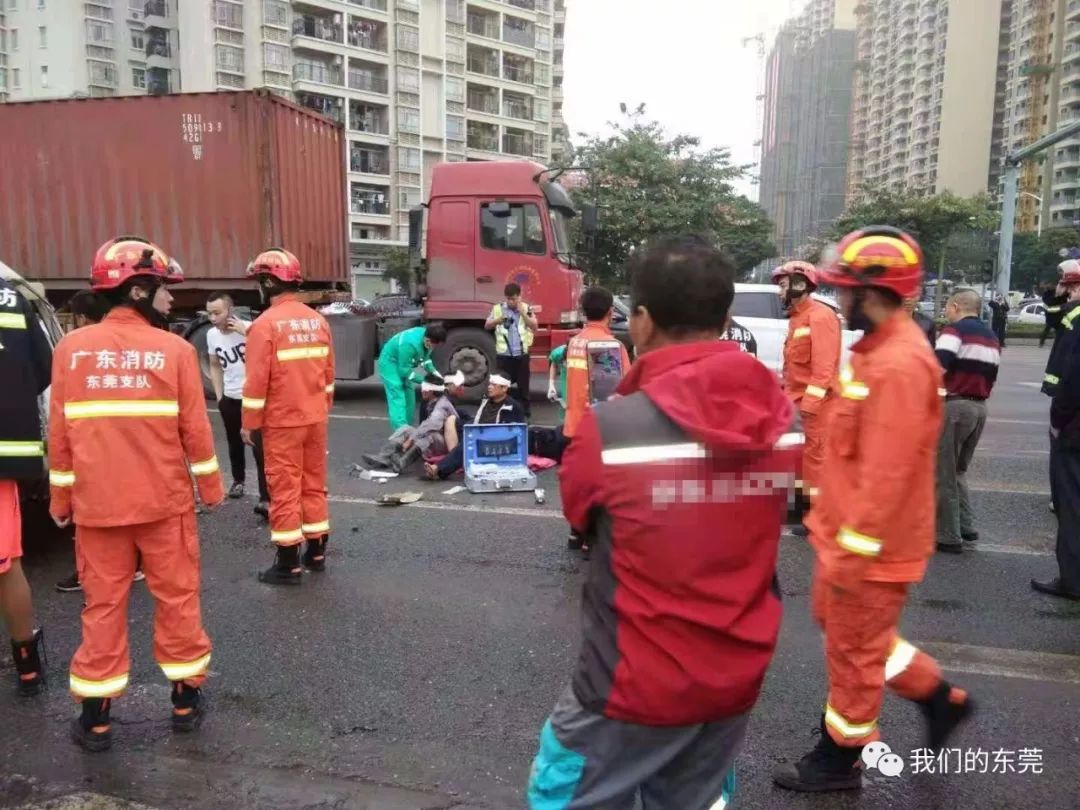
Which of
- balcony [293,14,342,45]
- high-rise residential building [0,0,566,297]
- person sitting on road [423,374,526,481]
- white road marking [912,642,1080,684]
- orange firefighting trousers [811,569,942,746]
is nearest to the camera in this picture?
orange firefighting trousers [811,569,942,746]

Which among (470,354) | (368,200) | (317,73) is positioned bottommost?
(470,354)

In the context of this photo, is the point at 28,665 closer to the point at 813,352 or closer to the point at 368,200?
the point at 813,352

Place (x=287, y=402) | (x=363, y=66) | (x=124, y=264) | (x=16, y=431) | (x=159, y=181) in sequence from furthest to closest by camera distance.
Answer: (x=363, y=66)
(x=159, y=181)
(x=287, y=402)
(x=16, y=431)
(x=124, y=264)

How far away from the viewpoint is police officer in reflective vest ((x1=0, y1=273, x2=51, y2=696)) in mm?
3369

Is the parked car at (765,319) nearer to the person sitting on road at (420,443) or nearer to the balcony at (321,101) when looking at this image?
the person sitting on road at (420,443)

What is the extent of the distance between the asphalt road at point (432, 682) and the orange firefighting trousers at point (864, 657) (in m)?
0.33

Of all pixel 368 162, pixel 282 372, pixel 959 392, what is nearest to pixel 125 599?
pixel 282 372

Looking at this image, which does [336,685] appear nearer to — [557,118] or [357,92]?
[357,92]

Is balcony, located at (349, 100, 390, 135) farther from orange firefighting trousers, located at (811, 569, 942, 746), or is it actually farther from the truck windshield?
orange firefighting trousers, located at (811, 569, 942, 746)

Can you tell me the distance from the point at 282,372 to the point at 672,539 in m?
3.64

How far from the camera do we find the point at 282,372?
190 inches

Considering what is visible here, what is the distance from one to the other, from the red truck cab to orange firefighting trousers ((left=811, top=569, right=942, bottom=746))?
886cm

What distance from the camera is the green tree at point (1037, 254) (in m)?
57.9

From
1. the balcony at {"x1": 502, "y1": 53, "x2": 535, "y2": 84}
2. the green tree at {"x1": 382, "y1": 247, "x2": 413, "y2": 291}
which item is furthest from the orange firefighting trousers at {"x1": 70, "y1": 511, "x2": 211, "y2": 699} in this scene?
the balcony at {"x1": 502, "y1": 53, "x2": 535, "y2": 84}
